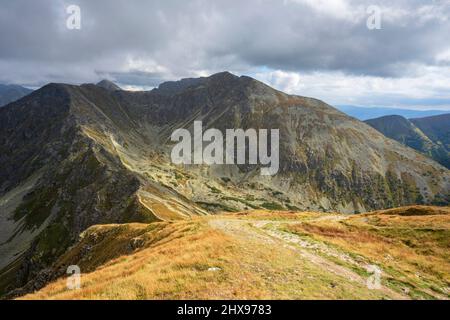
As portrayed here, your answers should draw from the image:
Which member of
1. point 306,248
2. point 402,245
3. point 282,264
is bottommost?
point 402,245

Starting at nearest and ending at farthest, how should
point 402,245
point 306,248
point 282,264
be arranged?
point 282,264, point 306,248, point 402,245

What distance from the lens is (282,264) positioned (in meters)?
24.9

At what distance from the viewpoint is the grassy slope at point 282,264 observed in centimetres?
1925

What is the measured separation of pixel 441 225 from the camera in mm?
41562

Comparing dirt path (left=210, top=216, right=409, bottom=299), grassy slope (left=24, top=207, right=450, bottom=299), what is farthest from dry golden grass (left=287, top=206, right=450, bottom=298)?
dirt path (left=210, top=216, right=409, bottom=299)

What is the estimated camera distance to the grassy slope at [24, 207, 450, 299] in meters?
19.2

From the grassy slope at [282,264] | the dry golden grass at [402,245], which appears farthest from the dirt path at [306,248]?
the dry golden grass at [402,245]

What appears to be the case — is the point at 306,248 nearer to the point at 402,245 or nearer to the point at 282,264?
the point at 282,264

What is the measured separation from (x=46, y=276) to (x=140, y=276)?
47.5 metres

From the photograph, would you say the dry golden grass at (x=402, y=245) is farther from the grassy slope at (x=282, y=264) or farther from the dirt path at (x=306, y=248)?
the dirt path at (x=306, y=248)

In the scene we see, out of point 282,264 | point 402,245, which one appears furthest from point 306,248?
point 402,245
